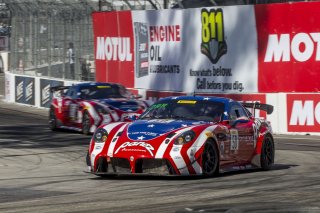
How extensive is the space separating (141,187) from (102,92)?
1158cm

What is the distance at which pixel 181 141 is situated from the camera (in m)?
12.0

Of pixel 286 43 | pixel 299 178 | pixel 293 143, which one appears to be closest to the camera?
pixel 299 178

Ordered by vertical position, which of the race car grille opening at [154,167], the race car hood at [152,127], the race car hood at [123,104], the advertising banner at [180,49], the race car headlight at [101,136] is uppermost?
the advertising banner at [180,49]

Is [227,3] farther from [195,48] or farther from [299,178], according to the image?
[299,178]

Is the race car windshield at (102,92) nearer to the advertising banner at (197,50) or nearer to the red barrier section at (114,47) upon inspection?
the advertising banner at (197,50)

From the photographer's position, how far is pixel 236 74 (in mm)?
26719

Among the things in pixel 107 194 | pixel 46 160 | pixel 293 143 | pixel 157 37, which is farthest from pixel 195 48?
pixel 107 194

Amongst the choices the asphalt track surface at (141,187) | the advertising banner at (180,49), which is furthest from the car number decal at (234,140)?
the advertising banner at (180,49)

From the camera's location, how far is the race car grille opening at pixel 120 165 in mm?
12016

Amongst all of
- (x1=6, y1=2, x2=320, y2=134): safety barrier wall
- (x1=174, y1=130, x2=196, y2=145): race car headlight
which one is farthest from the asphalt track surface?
(x1=6, y1=2, x2=320, y2=134): safety barrier wall

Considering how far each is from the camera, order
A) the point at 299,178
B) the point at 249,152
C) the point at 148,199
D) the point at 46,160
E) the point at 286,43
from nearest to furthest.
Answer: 1. the point at 148,199
2. the point at 299,178
3. the point at 249,152
4. the point at 46,160
5. the point at 286,43

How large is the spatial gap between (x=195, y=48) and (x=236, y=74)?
2.68 m

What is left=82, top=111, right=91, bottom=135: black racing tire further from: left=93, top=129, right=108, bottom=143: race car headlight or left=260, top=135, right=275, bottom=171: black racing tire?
left=93, top=129, right=108, bottom=143: race car headlight

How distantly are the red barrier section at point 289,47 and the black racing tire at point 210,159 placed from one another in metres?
12.0
